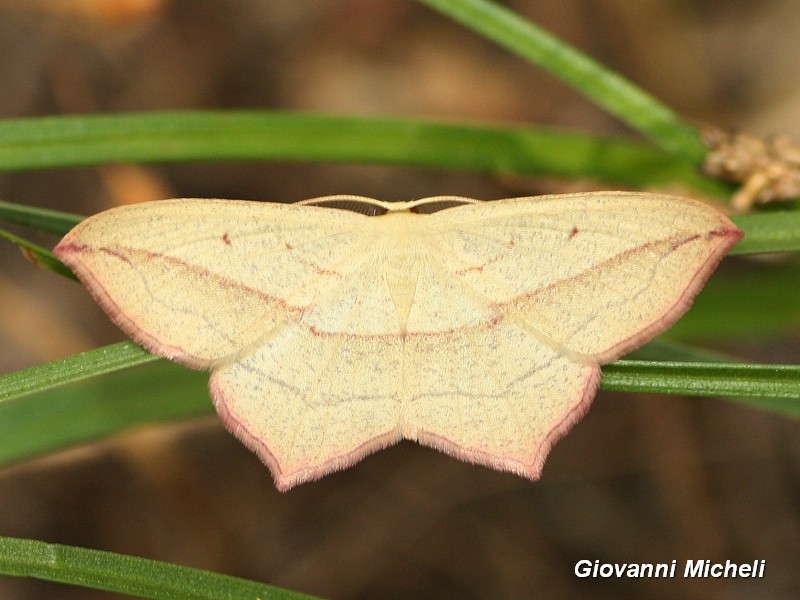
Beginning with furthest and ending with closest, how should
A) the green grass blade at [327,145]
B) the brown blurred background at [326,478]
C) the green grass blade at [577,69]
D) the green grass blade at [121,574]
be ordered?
the brown blurred background at [326,478] < the green grass blade at [577,69] < the green grass blade at [327,145] < the green grass blade at [121,574]

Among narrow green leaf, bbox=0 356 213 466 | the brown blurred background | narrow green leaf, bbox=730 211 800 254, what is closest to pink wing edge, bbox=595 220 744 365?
narrow green leaf, bbox=730 211 800 254

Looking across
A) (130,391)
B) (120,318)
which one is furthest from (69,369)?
(130,391)

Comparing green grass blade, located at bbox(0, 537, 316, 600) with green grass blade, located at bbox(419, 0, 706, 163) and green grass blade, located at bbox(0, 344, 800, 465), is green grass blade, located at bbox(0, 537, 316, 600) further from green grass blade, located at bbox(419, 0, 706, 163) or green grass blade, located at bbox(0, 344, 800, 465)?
green grass blade, located at bbox(419, 0, 706, 163)

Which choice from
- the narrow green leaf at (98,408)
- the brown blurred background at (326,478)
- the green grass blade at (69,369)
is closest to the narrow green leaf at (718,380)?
the green grass blade at (69,369)

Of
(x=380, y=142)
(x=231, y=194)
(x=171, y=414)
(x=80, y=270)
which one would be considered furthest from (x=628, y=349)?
(x=231, y=194)

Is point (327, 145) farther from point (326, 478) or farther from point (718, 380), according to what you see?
point (326, 478)

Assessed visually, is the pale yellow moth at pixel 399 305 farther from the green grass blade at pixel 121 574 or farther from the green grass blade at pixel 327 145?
the green grass blade at pixel 327 145
